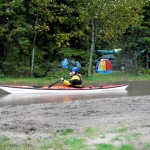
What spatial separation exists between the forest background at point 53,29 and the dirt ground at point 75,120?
15.7 meters

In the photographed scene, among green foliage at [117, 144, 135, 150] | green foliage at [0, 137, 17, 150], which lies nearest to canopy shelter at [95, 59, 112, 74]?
green foliage at [0, 137, 17, 150]

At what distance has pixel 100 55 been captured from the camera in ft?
152

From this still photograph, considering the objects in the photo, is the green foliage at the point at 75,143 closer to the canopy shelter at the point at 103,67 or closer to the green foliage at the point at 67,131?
the green foliage at the point at 67,131

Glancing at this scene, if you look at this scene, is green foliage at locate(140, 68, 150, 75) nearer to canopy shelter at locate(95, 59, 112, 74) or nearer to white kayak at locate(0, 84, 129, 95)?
canopy shelter at locate(95, 59, 112, 74)

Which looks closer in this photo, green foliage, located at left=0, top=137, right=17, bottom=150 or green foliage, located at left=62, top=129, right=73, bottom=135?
green foliage, located at left=0, top=137, right=17, bottom=150

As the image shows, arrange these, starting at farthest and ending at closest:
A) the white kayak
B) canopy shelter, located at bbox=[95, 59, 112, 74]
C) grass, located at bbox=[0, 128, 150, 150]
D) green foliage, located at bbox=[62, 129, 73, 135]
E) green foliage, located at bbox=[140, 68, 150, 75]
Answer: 1. green foliage, located at bbox=[140, 68, 150, 75]
2. canopy shelter, located at bbox=[95, 59, 112, 74]
3. the white kayak
4. green foliage, located at bbox=[62, 129, 73, 135]
5. grass, located at bbox=[0, 128, 150, 150]

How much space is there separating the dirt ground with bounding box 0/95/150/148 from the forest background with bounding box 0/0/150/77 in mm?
15665

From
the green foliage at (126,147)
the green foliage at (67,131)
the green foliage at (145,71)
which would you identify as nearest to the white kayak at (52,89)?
the green foliage at (67,131)

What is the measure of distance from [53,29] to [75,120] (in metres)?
20.4

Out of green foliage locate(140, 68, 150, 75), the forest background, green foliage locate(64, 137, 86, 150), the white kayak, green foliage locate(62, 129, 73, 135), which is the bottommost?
green foliage locate(64, 137, 86, 150)

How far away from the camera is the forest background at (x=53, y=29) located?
2848 cm

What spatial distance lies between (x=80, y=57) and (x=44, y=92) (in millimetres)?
11494

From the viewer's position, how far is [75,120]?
1075 centimetres

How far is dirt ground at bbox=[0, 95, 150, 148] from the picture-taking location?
902cm
